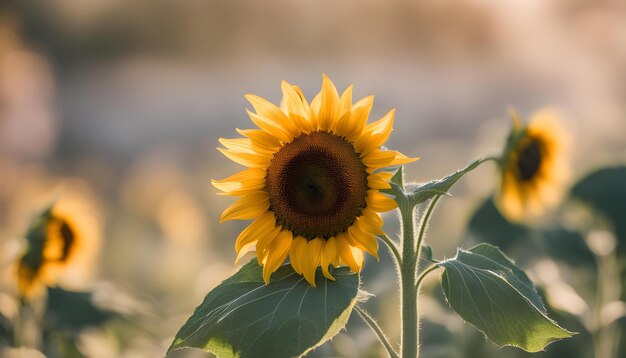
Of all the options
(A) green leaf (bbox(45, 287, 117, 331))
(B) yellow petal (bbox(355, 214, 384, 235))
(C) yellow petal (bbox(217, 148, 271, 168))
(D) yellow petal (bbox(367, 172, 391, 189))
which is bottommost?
(A) green leaf (bbox(45, 287, 117, 331))

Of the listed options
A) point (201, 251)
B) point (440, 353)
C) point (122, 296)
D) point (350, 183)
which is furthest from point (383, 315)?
point (201, 251)

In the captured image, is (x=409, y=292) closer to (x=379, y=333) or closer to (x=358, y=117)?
(x=379, y=333)

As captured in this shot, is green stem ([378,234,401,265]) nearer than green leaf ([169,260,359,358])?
No

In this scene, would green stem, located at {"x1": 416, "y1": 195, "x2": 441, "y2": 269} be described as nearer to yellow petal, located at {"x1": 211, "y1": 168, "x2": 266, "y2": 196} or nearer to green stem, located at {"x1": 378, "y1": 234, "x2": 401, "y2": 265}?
green stem, located at {"x1": 378, "y1": 234, "x2": 401, "y2": 265}

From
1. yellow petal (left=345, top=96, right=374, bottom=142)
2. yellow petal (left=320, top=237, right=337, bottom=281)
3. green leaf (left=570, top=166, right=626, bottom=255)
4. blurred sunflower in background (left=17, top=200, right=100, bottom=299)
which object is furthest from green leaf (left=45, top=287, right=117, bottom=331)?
green leaf (left=570, top=166, right=626, bottom=255)

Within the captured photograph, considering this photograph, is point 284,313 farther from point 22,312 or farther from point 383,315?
point 22,312

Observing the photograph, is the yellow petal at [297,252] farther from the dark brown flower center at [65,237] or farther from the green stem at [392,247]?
the dark brown flower center at [65,237]
